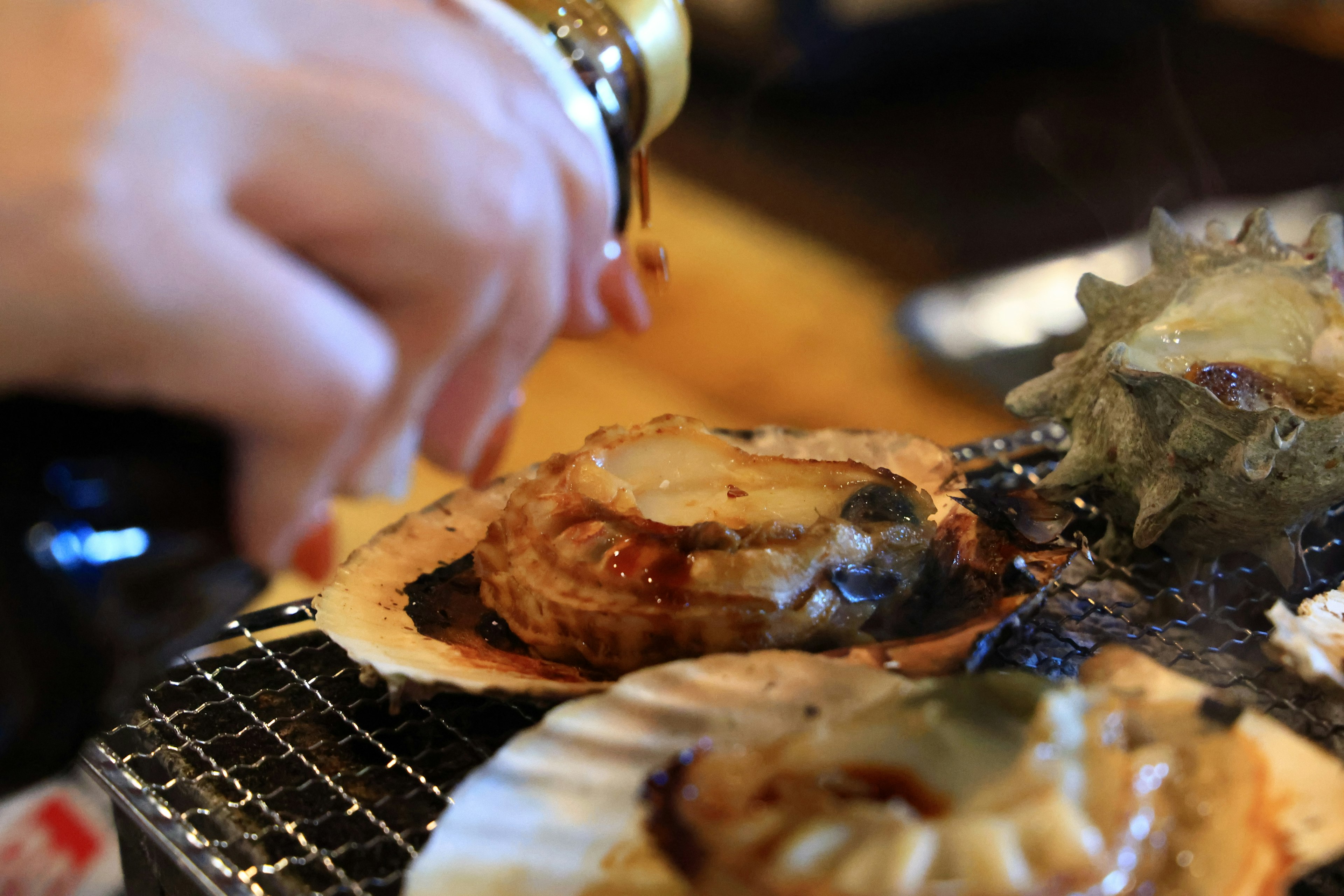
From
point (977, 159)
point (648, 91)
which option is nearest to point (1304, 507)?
point (648, 91)

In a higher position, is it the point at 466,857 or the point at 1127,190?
the point at 466,857

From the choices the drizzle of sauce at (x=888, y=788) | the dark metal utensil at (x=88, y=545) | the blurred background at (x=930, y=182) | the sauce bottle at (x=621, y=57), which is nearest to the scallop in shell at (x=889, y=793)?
the drizzle of sauce at (x=888, y=788)

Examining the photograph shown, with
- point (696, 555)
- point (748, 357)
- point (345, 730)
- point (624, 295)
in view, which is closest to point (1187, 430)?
point (696, 555)

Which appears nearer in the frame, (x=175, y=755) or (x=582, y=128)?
(x=582, y=128)

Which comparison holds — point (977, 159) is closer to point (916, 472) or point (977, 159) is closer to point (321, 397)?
point (916, 472)

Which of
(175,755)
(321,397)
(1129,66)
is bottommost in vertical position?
(1129,66)

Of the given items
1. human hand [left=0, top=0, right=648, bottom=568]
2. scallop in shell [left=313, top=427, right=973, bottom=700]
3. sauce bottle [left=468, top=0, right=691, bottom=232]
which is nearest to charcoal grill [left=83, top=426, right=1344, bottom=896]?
scallop in shell [left=313, top=427, right=973, bottom=700]
